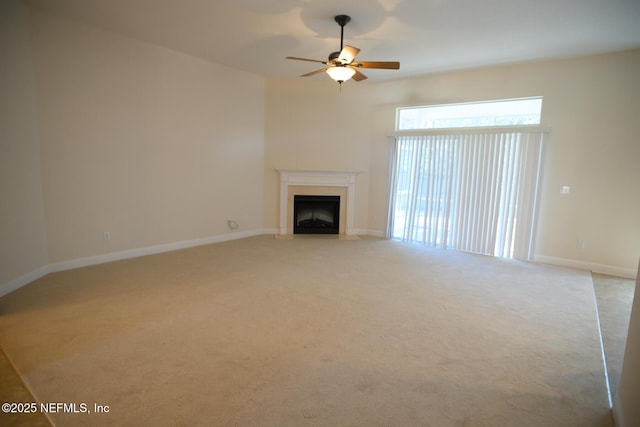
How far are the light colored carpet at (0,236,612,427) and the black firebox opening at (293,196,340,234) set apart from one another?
2.47 m

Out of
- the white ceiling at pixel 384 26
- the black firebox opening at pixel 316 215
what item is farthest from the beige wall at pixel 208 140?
the black firebox opening at pixel 316 215

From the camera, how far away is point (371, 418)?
183 cm

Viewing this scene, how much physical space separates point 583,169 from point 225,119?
→ 5.71m

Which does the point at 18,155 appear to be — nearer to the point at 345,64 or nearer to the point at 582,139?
the point at 345,64

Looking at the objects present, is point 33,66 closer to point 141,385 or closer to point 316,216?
point 141,385

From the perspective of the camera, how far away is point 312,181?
21.9ft

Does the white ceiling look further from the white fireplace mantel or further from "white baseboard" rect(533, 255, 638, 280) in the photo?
"white baseboard" rect(533, 255, 638, 280)

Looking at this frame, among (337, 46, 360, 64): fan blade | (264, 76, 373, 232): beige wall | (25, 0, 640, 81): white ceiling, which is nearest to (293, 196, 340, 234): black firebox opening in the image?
(264, 76, 373, 232): beige wall

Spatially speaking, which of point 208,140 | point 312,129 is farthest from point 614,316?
point 208,140

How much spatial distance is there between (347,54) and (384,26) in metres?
0.78

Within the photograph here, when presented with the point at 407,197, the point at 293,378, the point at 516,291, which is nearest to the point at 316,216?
the point at 407,197

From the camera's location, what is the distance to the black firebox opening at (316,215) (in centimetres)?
679

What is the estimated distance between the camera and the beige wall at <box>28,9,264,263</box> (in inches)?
159

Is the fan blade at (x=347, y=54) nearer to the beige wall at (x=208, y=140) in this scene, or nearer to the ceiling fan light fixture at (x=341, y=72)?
the ceiling fan light fixture at (x=341, y=72)
